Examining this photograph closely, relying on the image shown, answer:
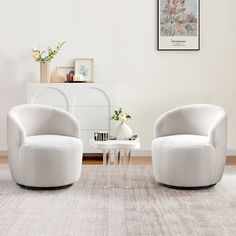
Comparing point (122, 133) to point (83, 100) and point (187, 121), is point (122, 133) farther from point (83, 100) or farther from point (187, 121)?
point (83, 100)

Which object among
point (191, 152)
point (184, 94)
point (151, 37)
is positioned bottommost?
point (191, 152)

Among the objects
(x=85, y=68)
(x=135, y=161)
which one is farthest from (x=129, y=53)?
(x=135, y=161)

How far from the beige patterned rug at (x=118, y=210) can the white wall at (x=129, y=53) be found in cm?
207

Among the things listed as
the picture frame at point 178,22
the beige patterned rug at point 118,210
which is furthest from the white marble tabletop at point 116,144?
the picture frame at point 178,22

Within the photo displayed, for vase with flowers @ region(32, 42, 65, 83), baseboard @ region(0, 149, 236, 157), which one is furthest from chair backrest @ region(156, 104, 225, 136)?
vase with flowers @ region(32, 42, 65, 83)

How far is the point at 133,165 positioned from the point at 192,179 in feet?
5.30

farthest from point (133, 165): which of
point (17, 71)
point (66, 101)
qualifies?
point (17, 71)

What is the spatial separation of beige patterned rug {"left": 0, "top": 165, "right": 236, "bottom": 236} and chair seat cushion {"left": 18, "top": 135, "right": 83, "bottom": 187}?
0.34ft

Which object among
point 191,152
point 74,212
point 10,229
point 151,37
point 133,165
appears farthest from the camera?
point 151,37

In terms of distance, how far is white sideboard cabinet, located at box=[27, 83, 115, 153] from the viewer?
21.2ft

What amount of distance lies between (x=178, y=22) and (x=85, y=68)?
1361mm

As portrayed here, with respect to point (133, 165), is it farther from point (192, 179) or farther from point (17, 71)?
point (17, 71)

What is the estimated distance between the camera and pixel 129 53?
6875mm

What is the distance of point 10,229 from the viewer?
10.8 ft
